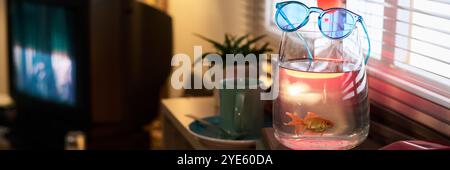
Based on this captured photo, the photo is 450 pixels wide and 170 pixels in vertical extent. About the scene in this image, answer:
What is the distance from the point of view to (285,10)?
112 centimetres

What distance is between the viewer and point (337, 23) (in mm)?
1093

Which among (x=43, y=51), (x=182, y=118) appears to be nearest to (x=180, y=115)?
(x=182, y=118)

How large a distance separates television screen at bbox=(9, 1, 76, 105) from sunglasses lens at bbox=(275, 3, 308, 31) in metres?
1.64

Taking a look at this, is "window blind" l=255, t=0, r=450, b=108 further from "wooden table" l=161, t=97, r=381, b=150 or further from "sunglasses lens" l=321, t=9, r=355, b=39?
"wooden table" l=161, t=97, r=381, b=150

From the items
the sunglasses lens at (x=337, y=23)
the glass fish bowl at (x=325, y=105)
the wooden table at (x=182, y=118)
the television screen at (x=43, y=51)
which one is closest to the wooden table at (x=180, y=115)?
the wooden table at (x=182, y=118)

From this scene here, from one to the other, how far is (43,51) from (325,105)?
185 centimetres

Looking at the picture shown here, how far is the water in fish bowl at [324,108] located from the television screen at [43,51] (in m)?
1.63

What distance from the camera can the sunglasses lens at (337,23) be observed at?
1092mm

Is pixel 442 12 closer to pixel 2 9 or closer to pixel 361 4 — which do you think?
pixel 361 4

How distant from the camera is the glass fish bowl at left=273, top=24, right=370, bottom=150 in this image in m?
1.13

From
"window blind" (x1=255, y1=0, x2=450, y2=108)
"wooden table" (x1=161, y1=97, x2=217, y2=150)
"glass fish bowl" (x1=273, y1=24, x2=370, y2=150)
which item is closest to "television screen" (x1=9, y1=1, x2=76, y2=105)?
"wooden table" (x1=161, y1=97, x2=217, y2=150)

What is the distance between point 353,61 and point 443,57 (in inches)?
6.0
